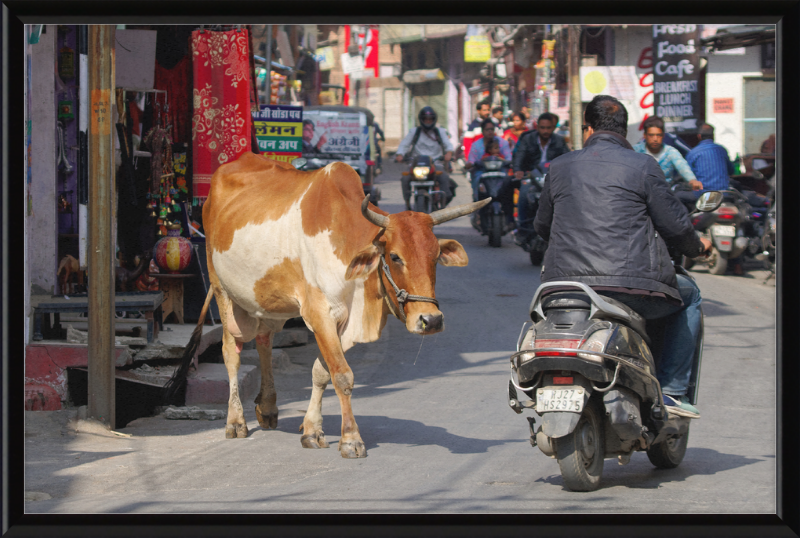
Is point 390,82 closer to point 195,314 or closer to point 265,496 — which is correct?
point 195,314

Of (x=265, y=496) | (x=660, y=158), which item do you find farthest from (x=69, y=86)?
(x=660, y=158)

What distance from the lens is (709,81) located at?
832 inches

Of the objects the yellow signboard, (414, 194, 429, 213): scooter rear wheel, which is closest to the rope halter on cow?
(414, 194, 429, 213): scooter rear wheel

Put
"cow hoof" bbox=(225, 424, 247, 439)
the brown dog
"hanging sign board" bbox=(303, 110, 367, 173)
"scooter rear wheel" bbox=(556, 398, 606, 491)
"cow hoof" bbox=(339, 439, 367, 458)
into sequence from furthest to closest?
"hanging sign board" bbox=(303, 110, 367, 173)
the brown dog
"cow hoof" bbox=(225, 424, 247, 439)
"cow hoof" bbox=(339, 439, 367, 458)
"scooter rear wheel" bbox=(556, 398, 606, 491)

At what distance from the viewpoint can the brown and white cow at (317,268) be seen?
17.3 feet

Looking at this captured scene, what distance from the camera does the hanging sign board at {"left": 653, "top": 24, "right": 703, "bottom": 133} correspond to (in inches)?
816

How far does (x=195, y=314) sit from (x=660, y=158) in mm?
5037

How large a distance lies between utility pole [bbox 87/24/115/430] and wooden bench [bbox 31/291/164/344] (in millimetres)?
536

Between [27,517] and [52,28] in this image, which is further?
[52,28]

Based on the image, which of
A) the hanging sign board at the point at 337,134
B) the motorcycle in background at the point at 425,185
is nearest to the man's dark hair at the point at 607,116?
the motorcycle in background at the point at 425,185

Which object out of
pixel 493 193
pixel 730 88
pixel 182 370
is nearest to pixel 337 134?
pixel 493 193

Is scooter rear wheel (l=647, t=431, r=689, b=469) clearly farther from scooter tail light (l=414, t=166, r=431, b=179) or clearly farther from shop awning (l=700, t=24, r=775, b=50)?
shop awning (l=700, t=24, r=775, b=50)

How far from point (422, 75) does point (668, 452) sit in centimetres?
4342
